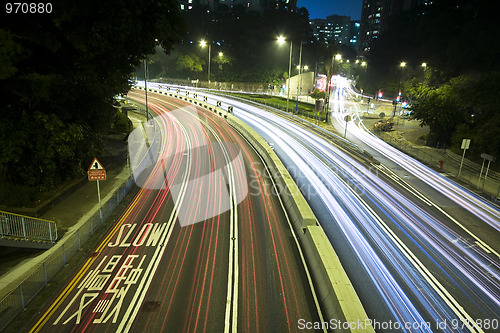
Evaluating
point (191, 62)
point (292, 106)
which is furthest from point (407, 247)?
point (191, 62)

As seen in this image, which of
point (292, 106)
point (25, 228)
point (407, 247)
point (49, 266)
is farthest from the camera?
point (292, 106)

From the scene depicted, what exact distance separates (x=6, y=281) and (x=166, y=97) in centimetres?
5445

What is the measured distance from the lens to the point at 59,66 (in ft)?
54.6

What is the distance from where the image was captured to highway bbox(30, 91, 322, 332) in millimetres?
9641

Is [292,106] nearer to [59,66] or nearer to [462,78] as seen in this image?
[462,78]

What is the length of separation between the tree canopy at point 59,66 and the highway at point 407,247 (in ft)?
45.1

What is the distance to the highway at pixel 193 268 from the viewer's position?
9.64m

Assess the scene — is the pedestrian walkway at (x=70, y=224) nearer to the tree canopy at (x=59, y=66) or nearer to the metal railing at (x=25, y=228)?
the metal railing at (x=25, y=228)

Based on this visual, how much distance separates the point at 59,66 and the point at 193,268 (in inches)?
511

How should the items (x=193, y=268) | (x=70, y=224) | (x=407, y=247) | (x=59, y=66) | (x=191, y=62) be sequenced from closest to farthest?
(x=193, y=268) < (x=407, y=247) < (x=70, y=224) < (x=59, y=66) < (x=191, y=62)

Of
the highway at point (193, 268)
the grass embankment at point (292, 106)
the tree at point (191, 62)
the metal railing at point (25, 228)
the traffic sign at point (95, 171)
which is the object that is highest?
the tree at point (191, 62)

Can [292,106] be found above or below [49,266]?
above

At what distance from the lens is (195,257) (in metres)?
13.1

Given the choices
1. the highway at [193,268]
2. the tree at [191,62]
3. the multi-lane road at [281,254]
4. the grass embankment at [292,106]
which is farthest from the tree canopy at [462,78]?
the tree at [191,62]
